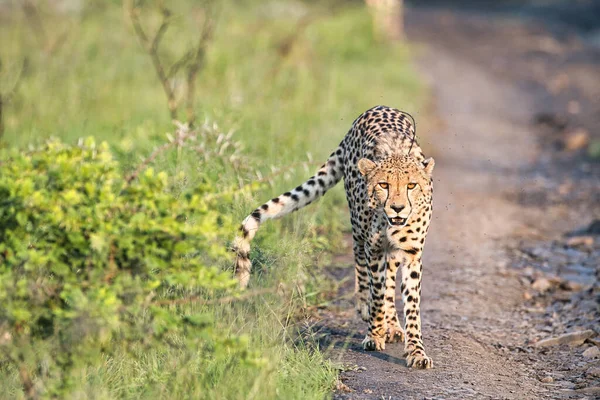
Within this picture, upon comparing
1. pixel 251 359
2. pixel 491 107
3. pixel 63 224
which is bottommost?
pixel 251 359

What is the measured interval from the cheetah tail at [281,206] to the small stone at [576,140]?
6455 mm

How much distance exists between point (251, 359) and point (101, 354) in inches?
34.5

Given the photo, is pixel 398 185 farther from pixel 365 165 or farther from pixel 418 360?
pixel 418 360

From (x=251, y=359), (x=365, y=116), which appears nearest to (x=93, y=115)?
(x=365, y=116)

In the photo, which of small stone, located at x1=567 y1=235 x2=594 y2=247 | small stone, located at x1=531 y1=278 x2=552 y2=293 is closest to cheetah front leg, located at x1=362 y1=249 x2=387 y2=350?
small stone, located at x1=531 y1=278 x2=552 y2=293

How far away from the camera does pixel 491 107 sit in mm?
14805

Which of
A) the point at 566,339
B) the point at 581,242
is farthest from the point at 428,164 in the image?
the point at 581,242

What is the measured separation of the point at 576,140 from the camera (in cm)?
1146

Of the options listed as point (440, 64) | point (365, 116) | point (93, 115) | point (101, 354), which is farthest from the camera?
point (440, 64)

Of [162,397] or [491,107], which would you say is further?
[491,107]

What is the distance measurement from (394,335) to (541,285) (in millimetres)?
1713

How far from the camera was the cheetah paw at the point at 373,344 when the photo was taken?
493cm

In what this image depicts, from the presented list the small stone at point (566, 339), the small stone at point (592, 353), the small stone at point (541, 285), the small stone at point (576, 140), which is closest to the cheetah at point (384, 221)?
the small stone at point (566, 339)

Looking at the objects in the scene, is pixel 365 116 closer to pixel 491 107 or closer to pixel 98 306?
pixel 98 306
